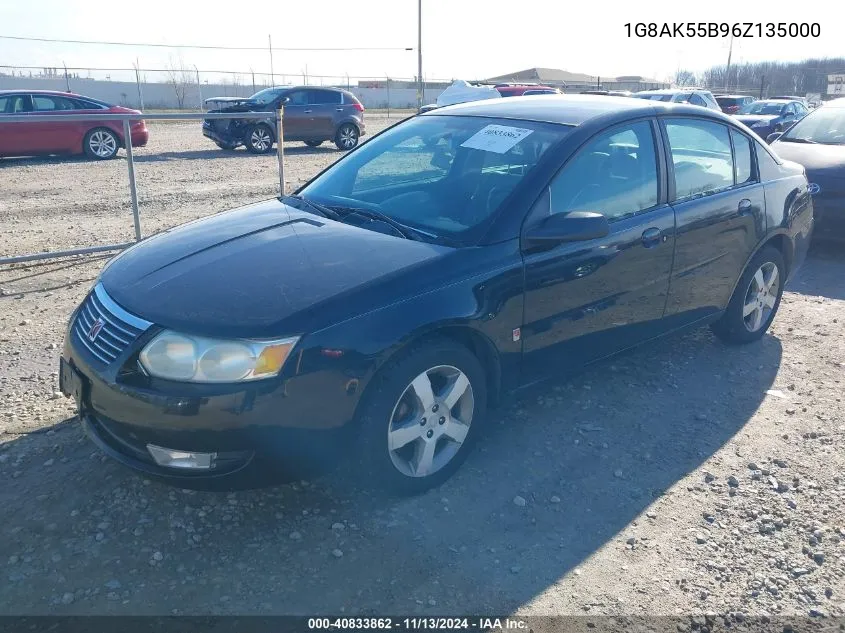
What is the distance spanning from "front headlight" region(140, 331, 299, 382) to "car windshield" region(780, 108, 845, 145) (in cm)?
830

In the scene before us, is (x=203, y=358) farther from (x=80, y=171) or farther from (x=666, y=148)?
(x=80, y=171)

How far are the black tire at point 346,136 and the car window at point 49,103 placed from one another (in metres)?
6.31

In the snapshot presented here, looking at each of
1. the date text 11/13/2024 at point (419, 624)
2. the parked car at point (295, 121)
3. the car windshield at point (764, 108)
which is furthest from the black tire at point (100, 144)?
the car windshield at point (764, 108)

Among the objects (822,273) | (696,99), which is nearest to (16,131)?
(822,273)

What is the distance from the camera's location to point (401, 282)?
3.05 meters

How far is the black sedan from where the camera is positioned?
9.16ft

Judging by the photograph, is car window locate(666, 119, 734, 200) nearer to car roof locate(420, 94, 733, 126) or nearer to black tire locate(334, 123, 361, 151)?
car roof locate(420, 94, 733, 126)

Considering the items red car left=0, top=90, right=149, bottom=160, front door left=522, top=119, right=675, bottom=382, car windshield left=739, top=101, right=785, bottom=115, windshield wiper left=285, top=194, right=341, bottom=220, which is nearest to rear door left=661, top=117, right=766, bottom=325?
front door left=522, top=119, right=675, bottom=382

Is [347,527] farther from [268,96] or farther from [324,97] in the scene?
[324,97]

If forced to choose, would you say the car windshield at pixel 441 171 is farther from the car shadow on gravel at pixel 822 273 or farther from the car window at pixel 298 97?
the car window at pixel 298 97

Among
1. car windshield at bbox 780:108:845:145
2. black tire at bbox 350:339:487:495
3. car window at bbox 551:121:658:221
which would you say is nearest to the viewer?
black tire at bbox 350:339:487:495

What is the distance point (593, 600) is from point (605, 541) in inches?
15.1

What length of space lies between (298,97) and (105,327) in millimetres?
15743

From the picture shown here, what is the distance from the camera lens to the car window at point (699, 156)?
4289 mm
